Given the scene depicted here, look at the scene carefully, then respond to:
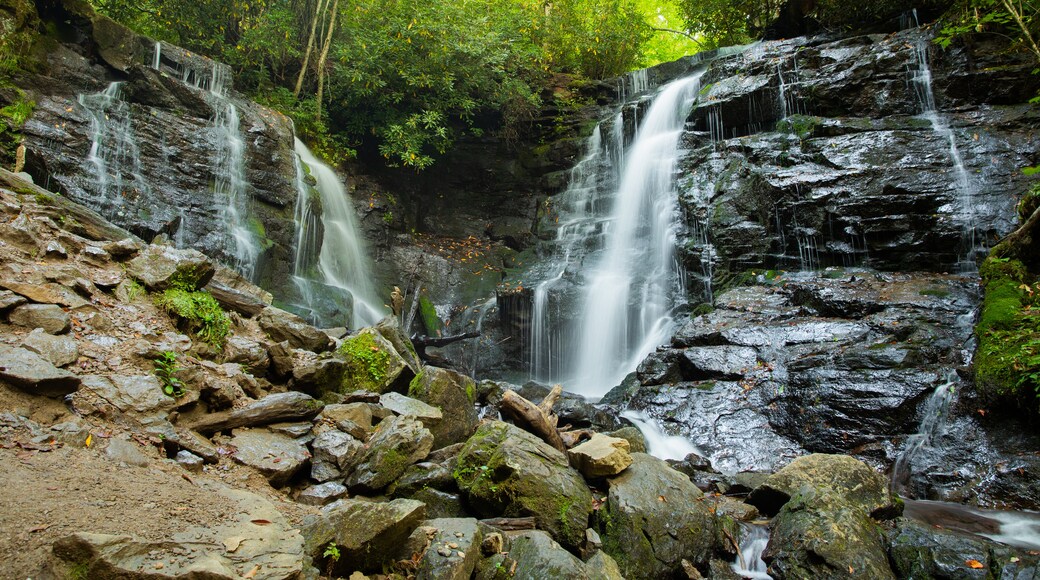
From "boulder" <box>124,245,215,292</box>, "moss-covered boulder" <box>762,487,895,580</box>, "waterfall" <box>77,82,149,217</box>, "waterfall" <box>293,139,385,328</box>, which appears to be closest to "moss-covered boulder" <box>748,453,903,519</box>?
"moss-covered boulder" <box>762,487,895,580</box>

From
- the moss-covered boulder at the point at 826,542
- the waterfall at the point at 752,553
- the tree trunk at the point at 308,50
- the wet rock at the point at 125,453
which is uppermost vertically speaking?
the tree trunk at the point at 308,50

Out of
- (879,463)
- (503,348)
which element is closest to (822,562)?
(879,463)

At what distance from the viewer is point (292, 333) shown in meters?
6.13

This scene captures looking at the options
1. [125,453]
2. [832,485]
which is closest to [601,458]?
[832,485]

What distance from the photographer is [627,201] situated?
1455 centimetres

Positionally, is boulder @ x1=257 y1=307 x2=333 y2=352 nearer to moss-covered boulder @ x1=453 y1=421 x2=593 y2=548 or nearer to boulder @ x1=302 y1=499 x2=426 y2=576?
moss-covered boulder @ x1=453 y1=421 x2=593 y2=548

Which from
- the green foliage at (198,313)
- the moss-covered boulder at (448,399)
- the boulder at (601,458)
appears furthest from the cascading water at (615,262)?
the green foliage at (198,313)

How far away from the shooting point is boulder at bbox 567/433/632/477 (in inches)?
193

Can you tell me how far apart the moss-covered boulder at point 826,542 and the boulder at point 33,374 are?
5.38 m

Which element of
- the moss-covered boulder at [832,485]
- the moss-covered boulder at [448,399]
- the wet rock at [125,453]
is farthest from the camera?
the moss-covered boulder at [448,399]

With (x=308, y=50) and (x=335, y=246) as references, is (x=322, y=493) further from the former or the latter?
(x=308, y=50)

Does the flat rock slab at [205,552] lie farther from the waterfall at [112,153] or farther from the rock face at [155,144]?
the waterfall at [112,153]

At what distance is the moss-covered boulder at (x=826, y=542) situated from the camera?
3965 millimetres

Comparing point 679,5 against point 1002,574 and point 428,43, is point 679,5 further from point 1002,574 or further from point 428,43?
point 1002,574
